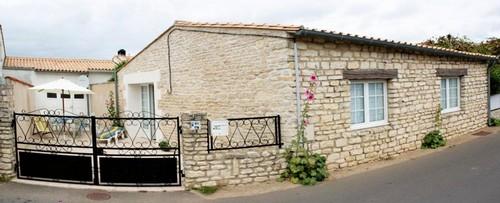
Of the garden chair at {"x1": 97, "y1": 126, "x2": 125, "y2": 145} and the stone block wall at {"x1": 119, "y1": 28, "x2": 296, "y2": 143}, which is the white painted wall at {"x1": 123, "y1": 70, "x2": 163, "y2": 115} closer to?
the stone block wall at {"x1": 119, "y1": 28, "x2": 296, "y2": 143}

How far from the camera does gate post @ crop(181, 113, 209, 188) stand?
275 inches

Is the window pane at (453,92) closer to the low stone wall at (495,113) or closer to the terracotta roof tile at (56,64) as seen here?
the low stone wall at (495,113)

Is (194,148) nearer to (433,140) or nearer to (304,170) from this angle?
(304,170)

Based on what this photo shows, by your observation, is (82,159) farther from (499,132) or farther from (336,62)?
(499,132)

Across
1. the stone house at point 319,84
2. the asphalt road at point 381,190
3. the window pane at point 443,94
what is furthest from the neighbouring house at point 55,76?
the window pane at point 443,94

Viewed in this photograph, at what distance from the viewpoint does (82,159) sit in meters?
7.26

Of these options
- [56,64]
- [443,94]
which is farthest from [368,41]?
[56,64]

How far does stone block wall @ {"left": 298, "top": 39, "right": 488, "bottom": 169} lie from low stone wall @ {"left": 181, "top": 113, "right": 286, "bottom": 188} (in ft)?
4.43

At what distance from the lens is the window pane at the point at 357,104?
921 centimetres

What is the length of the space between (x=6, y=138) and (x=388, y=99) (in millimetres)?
8603

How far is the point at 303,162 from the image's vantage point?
758cm

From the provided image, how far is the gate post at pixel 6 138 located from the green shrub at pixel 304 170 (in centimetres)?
525

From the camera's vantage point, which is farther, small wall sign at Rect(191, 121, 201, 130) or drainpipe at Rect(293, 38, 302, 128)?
drainpipe at Rect(293, 38, 302, 128)

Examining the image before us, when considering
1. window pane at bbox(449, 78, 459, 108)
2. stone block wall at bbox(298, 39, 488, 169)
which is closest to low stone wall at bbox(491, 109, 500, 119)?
stone block wall at bbox(298, 39, 488, 169)
